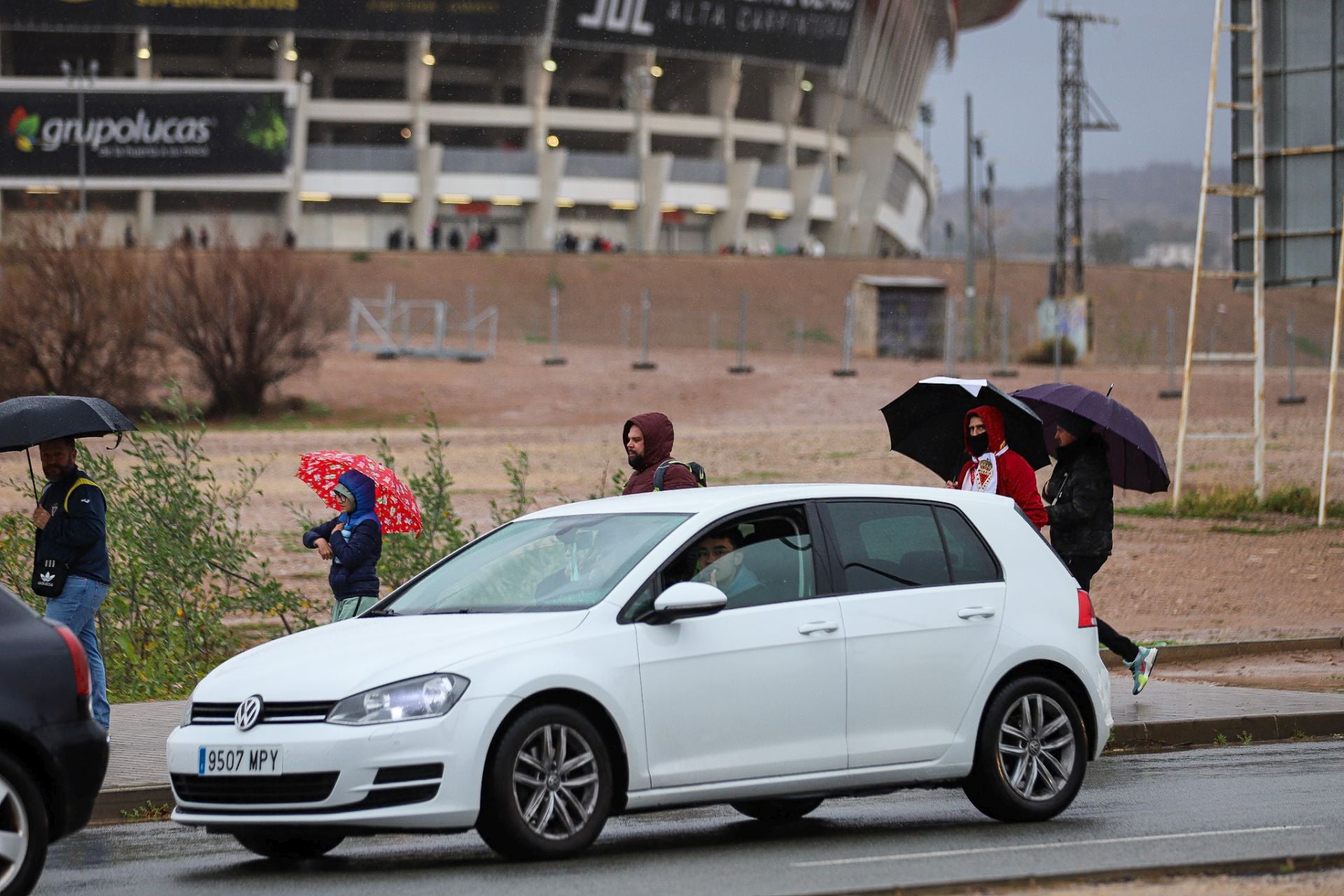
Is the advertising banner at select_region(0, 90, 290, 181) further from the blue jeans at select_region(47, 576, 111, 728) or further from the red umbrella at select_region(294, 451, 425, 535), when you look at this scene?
the blue jeans at select_region(47, 576, 111, 728)

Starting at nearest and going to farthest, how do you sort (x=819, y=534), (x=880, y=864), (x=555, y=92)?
1. (x=880, y=864)
2. (x=819, y=534)
3. (x=555, y=92)

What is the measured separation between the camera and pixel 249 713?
23.6ft

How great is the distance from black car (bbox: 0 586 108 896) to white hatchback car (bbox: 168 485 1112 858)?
1.81ft

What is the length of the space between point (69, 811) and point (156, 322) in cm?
3845

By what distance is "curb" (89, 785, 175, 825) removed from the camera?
30.6 feet

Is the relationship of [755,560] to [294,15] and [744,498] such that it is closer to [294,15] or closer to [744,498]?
[744,498]

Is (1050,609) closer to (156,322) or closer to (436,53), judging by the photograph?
(156,322)

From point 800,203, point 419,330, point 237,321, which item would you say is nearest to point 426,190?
point 800,203

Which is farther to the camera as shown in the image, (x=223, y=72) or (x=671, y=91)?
(x=671, y=91)

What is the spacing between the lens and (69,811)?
680 centimetres

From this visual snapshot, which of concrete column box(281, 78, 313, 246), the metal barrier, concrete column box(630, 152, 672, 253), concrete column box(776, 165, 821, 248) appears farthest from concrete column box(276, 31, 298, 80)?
concrete column box(776, 165, 821, 248)

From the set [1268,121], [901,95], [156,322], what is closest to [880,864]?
[1268,121]

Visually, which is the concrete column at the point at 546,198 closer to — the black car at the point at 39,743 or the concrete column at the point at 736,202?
the concrete column at the point at 736,202

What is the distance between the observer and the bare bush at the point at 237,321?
43.9 m
